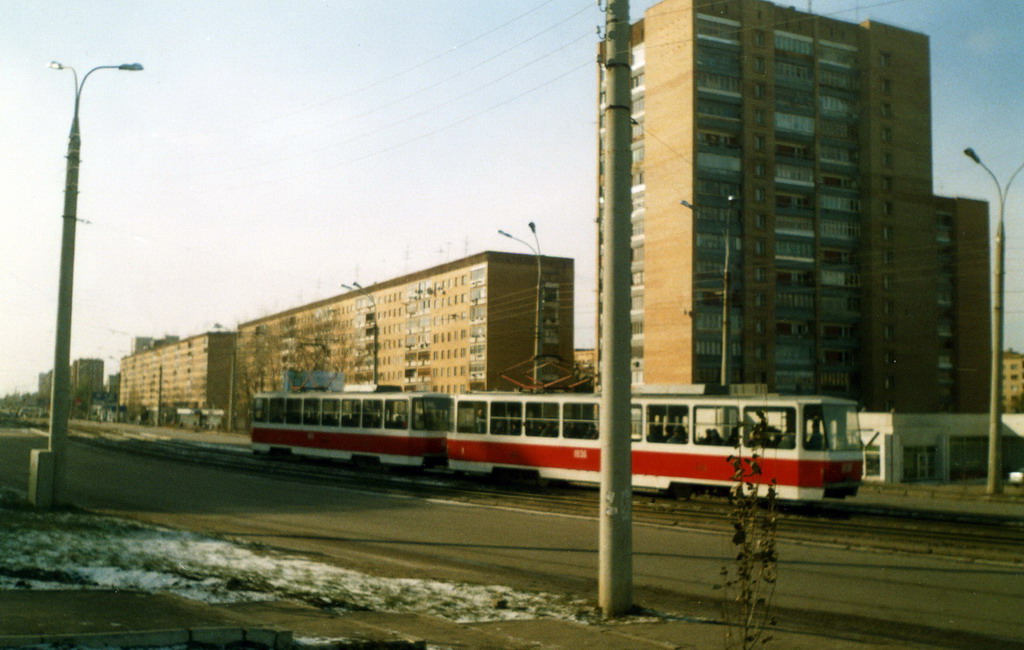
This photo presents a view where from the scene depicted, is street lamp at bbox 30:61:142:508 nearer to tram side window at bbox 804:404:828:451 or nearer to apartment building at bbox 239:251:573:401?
tram side window at bbox 804:404:828:451

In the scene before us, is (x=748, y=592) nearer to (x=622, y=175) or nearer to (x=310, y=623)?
(x=310, y=623)

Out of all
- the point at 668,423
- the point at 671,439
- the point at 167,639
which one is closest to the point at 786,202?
the point at 668,423

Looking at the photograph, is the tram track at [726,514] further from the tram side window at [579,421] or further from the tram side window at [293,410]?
the tram side window at [293,410]

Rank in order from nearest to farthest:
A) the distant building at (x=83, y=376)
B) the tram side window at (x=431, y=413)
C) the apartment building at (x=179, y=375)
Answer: the tram side window at (x=431, y=413)
the distant building at (x=83, y=376)
the apartment building at (x=179, y=375)

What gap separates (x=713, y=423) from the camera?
19609mm

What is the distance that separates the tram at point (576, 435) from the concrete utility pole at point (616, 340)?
271 cm

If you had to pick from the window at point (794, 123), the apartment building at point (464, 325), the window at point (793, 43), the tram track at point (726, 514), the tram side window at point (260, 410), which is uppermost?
the window at point (793, 43)

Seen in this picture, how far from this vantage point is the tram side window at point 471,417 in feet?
84.0

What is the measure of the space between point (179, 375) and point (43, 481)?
17521 cm

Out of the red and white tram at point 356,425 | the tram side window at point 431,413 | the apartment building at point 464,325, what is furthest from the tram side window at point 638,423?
the apartment building at point 464,325

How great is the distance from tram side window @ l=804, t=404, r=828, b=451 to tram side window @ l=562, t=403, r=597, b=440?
223 inches

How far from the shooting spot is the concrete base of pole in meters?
15.0

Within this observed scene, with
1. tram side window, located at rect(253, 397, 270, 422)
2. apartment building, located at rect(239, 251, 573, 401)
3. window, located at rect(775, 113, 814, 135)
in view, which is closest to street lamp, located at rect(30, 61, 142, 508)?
tram side window, located at rect(253, 397, 270, 422)

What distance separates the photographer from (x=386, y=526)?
611 inches
